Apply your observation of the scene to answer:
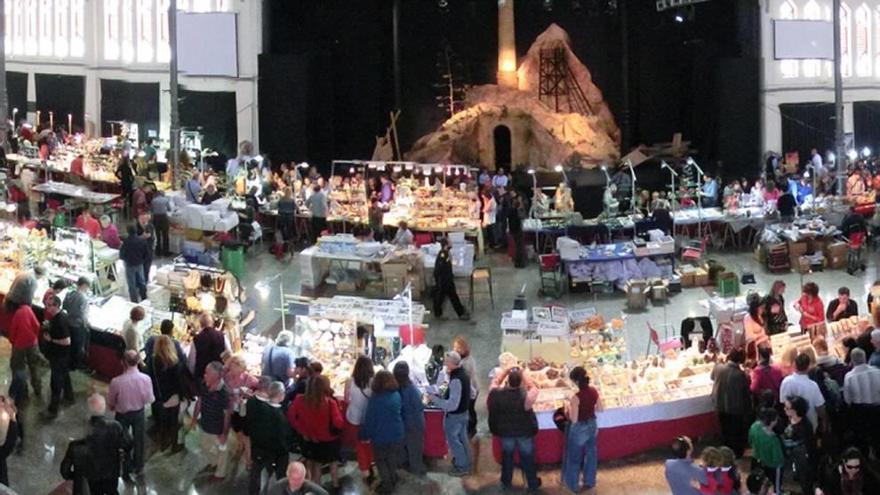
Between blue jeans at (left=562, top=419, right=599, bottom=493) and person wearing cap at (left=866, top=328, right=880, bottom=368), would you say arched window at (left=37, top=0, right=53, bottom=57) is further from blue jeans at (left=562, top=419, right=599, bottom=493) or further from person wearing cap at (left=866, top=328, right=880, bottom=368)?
person wearing cap at (left=866, top=328, right=880, bottom=368)

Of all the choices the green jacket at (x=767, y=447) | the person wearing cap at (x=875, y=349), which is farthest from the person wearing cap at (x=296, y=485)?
the person wearing cap at (x=875, y=349)

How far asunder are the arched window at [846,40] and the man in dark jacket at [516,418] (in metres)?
16.4

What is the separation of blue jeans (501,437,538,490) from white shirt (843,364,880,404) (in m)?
2.43

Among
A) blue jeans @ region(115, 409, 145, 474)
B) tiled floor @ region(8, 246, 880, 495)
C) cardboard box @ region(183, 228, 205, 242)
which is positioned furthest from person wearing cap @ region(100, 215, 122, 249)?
blue jeans @ region(115, 409, 145, 474)

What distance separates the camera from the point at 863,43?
79.1 feet

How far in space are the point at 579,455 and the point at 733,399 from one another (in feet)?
4.33

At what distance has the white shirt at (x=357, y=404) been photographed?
995 centimetres

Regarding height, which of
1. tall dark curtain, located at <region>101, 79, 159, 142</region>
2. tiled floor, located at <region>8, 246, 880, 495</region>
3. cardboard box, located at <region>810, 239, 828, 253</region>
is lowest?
tiled floor, located at <region>8, 246, 880, 495</region>

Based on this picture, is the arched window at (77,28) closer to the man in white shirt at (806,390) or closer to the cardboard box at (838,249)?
the cardboard box at (838,249)

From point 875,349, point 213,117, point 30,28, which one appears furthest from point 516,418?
point 30,28

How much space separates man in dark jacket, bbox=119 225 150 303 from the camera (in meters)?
14.7

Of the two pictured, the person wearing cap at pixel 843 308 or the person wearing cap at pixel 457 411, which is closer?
the person wearing cap at pixel 457 411

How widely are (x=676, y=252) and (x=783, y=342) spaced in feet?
22.3

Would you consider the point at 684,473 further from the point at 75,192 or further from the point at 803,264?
the point at 75,192
